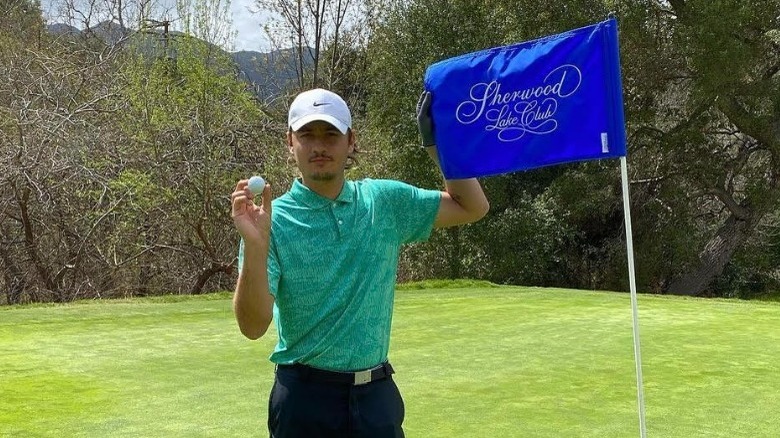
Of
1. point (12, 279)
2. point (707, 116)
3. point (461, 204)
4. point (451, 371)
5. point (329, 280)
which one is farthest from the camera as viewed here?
point (707, 116)

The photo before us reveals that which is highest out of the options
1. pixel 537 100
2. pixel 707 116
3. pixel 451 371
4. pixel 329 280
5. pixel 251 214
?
pixel 707 116

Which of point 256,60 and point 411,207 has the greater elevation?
point 256,60

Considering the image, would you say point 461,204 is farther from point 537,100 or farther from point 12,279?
point 12,279

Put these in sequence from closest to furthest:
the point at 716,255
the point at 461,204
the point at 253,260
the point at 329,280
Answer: the point at 253,260, the point at 329,280, the point at 461,204, the point at 716,255

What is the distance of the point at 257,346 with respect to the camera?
19.5 ft

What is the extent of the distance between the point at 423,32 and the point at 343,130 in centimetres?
1407

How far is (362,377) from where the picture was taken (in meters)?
1.87

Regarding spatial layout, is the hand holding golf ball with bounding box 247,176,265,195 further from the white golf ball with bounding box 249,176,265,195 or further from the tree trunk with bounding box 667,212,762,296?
the tree trunk with bounding box 667,212,762,296

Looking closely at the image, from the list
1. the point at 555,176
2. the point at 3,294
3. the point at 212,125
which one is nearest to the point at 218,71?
the point at 212,125

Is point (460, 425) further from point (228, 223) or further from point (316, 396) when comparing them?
point (228, 223)

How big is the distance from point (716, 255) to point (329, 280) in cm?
1514

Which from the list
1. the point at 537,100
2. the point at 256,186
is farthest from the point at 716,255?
the point at 256,186

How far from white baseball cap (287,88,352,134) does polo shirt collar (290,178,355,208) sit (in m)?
0.13

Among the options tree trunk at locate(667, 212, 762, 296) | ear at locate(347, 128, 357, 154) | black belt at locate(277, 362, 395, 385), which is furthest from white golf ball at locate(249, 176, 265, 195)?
tree trunk at locate(667, 212, 762, 296)
